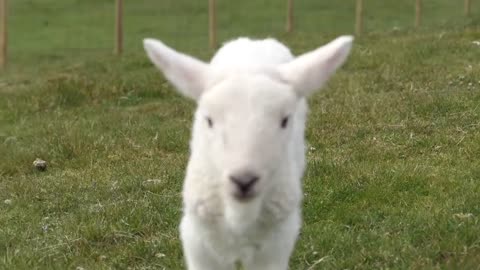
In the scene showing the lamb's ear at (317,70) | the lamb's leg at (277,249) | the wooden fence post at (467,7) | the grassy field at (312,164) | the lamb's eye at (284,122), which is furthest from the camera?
the wooden fence post at (467,7)

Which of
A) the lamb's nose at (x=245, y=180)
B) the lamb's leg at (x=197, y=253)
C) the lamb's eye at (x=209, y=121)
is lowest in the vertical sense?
the lamb's leg at (x=197, y=253)

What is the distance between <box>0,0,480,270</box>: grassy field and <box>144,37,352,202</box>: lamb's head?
1623 mm

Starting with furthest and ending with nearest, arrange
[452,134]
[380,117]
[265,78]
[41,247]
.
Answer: [380,117] → [452,134] → [41,247] → [265,78]

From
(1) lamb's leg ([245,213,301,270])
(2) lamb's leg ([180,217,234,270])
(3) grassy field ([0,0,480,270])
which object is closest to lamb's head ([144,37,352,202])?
(1) lamb's leg ([245,213,301,270])

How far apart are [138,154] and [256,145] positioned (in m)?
4.79

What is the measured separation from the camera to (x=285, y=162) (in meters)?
3.61

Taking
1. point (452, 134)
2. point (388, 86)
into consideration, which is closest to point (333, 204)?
point (452, 134)

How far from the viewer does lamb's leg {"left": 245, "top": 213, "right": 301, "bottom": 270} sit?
380 cm

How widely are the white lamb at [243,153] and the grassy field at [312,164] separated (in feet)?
3.88

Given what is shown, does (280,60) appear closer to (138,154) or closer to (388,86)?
(138,154)

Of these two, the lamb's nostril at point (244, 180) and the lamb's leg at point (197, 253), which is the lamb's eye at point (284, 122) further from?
the lamb's leg at point (197, 253)

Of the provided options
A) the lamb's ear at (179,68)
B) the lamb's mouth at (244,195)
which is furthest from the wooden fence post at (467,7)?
the lamb's mouth at (244,195)

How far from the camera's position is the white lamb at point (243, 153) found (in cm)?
325

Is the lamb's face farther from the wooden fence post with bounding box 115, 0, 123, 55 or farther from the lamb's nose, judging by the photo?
the wooden fence post with bounding box 115, 0, 123, 55
